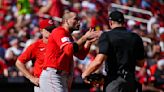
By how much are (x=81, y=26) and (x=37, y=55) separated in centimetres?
780

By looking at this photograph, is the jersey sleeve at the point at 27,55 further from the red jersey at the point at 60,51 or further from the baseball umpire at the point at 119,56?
the baseball umpire at the point at 119,56

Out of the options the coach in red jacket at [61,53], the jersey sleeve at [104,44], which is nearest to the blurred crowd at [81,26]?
the coach in red jacket at [61,53]

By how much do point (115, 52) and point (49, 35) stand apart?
6.82 ft

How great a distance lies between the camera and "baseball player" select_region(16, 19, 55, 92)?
379 inches

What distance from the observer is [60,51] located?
8781mm

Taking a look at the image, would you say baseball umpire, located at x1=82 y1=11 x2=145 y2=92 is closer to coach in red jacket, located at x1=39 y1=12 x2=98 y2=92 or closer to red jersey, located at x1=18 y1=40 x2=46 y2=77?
coach in red jacket, located at x1=39 y1=12 x2=98 y2=92

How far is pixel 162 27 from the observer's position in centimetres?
1803

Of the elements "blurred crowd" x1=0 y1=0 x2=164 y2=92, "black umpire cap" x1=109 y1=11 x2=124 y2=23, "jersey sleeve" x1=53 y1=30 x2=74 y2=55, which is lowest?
"blurred crowd" x1=0 y1=0 x2=164 y2=92

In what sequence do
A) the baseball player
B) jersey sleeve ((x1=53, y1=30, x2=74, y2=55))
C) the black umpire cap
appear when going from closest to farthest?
the black umpire cap < jersey sleeve ((x1=53, y1=30, x2=74, y2=55)) < the baseball player

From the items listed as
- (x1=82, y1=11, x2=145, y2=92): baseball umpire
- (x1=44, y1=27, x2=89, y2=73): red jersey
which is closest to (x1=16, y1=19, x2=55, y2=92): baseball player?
(x1=44, y1=27, x2=89, y2=73): red jersey

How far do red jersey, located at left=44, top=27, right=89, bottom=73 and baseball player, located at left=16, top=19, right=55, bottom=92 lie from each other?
71 centimetres

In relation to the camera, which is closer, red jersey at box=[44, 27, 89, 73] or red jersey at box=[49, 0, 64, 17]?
red jersey at box=[44, 27, 89, 73]

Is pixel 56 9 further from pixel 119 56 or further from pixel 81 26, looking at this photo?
pixel 119 56

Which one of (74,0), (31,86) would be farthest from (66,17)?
(74,0)
